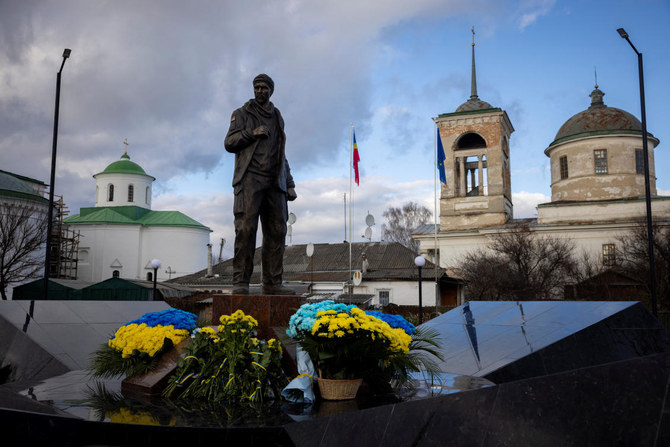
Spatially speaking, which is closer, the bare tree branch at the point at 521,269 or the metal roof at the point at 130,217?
the bare tree branch at the point at 521,269

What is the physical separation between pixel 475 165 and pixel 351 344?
146 ft

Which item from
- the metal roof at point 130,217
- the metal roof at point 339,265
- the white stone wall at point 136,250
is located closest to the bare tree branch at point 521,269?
the metal roof at point 339,265

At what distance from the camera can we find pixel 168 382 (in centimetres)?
559

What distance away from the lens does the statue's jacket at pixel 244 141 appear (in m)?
7.18

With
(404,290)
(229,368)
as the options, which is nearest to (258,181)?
(229,368)

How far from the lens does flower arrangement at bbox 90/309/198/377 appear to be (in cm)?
584

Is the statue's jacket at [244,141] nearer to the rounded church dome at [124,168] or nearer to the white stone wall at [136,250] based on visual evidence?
the white stone wall at [136,250]

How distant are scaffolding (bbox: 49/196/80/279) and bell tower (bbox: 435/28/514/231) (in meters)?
35.3

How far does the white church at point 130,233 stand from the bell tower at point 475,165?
31179 millimetres

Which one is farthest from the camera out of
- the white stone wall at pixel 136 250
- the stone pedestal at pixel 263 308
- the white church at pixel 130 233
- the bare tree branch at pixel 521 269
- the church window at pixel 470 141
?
the white church at pixel 130 233

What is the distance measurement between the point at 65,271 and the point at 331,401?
5702cm

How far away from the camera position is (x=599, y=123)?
43062 mm

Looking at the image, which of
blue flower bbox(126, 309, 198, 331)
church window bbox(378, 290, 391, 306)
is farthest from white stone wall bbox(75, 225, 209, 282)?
blue flower bbox(126, 309, 198, 331)

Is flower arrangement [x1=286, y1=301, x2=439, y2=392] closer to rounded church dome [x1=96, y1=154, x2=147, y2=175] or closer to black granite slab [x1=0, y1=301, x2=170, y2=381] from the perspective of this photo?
black granite slab [x1=0, y1=301, x2=170, y2=381]
